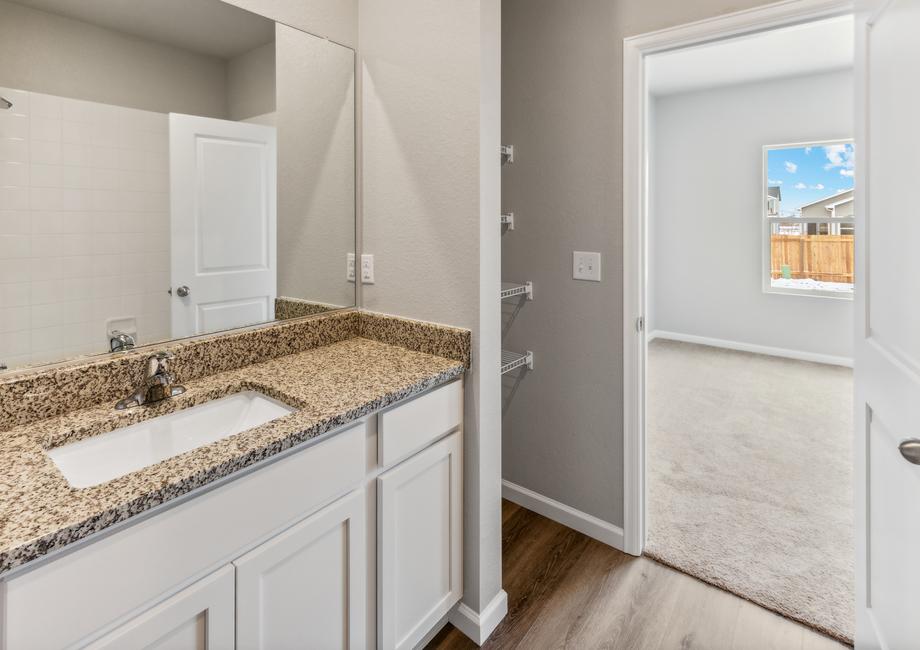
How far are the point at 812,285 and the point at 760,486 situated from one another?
3431mm

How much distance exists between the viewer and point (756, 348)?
17.8 ft

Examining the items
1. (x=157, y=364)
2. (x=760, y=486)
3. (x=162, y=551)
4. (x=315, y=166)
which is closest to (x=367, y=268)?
(x=315, y=166)

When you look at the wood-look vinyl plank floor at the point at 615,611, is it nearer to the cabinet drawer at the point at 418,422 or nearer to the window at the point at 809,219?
the cabinet drawer at the point at 418,422

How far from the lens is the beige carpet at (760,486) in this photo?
1.90m

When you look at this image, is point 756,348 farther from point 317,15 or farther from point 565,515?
point 317,15

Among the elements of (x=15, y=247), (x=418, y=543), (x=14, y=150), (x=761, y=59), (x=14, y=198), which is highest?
(x=761, y=59)

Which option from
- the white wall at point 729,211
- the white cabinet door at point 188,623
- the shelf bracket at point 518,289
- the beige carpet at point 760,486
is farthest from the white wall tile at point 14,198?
the white wall at point 729,211

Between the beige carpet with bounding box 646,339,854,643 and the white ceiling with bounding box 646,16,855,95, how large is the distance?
2.59 metres

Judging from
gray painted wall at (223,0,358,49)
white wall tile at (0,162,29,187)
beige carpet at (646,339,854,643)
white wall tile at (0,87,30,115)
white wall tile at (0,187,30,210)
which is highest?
gray painted wall at (223,0,358,49)

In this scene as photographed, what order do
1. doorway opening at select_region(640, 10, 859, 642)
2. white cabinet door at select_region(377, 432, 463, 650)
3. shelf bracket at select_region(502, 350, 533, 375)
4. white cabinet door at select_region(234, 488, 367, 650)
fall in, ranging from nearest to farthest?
white cabinet door at select_region(234, 488, 367, 650) → white cabinet door at select_region(377, 432, 463, 650) → shelf bracket at select_region(502, 350, 533, 375) → doorway opening at select_region(640, 10, 859, 642)

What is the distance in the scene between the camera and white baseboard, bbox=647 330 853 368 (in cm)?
497

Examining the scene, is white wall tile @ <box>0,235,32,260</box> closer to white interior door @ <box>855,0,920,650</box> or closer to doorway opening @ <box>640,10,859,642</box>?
white interior door @ <box>855,0,920,650</box>

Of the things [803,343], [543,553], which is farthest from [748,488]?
[803,343]

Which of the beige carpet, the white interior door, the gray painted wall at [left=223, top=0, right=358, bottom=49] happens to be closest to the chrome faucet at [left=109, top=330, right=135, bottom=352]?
the gray painted wall at [left=223, top=0, right=358, bottom=49]
